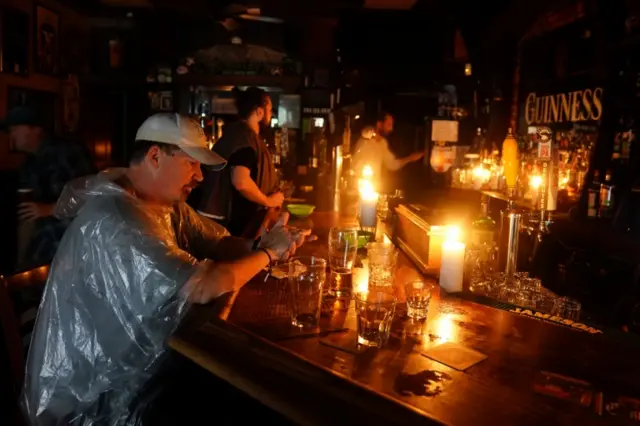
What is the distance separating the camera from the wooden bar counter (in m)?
1.10

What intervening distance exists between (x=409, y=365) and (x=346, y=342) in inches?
7.4

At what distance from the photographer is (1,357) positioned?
1.87m

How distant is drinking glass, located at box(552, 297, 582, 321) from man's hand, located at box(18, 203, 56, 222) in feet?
9.55

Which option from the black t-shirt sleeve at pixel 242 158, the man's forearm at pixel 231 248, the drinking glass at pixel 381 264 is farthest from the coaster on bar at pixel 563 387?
the black t-shirt sleeve at pixel 242 158

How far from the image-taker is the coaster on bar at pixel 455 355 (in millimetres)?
1322

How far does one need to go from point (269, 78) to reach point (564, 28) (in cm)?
378

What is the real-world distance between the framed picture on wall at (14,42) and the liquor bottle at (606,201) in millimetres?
5487

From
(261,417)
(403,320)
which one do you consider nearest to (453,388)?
(403,320)

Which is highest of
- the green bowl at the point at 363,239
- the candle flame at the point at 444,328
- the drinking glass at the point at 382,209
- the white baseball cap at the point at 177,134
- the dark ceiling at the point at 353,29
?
the dark ceiling at the point at 353,29

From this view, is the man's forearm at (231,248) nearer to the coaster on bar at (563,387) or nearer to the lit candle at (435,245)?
the lit candle at (435,245)

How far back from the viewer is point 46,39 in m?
6.79

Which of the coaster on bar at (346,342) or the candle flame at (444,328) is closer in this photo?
the coaster on bar at (346,342)

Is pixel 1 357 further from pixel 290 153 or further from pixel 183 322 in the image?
pixel 290 153

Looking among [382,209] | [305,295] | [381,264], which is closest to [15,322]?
[305,295]
